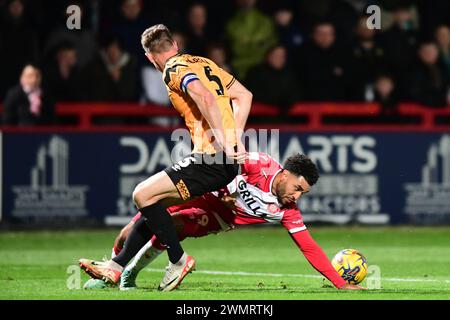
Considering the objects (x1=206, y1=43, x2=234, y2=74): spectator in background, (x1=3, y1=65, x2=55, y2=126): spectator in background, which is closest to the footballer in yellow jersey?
(x1=3, y1=65, x2=55, y2=126): spectator in background

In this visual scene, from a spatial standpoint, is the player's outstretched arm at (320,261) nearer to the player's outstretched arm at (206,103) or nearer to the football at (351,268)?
the football at (351,268)

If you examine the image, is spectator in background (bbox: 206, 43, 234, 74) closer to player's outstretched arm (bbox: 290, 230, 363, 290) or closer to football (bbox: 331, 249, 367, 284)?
football (bbox: 331, 249, 367, 284)

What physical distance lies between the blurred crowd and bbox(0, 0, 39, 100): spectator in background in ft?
0.04

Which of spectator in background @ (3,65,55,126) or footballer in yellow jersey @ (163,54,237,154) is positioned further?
spectator in background @ (3,65,55,126)

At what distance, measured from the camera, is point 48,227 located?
15852 mm

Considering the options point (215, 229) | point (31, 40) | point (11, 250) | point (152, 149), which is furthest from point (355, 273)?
point (31, 40)

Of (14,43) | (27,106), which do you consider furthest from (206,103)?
(14,43)

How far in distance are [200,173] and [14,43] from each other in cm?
745

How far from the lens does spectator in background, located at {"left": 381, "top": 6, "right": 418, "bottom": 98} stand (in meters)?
17.4

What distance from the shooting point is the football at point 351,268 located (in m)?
10.0

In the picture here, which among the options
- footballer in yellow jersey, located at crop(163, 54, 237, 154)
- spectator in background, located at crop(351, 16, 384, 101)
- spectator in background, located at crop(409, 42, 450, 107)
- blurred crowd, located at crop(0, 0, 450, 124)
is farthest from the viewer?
spectator in background, located at crop(409, 42, 450, 107)

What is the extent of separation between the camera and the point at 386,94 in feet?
55.7

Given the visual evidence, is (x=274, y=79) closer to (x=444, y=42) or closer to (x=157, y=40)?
(x=444, y=42)

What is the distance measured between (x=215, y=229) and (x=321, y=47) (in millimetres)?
7130
